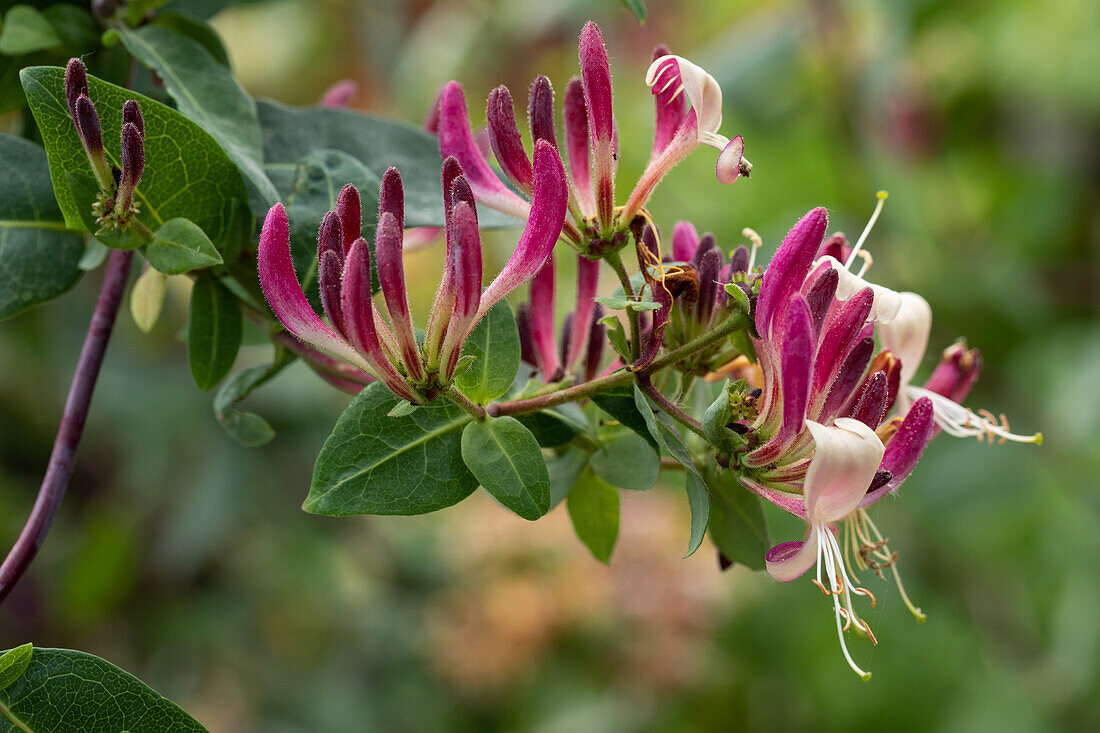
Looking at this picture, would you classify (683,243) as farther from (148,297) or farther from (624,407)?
(148,297)

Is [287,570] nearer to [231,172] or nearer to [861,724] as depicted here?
[861,724]

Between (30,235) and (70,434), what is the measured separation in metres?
A: 0.09

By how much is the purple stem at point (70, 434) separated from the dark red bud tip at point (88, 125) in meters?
0.09

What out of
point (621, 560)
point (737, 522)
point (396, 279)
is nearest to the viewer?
point (396, 279)

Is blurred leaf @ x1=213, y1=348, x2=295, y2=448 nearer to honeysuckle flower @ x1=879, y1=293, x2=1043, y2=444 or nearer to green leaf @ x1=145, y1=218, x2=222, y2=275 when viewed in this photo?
green leaf @ x1=145, y1=218, x2=222, y2=275

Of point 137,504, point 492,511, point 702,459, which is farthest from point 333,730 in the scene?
point 702,459

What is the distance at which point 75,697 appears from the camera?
345 mm

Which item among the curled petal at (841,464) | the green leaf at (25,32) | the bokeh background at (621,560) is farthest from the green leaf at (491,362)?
the bokeh background at (621,560)

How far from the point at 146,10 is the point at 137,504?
118cm

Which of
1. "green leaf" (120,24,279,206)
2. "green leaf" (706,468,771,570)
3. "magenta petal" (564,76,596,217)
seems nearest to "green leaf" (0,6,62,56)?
"green leaf" (120,24,279,206)

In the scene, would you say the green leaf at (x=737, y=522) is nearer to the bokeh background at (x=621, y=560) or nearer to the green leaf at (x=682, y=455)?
the green leaf at (x=682, y=455)

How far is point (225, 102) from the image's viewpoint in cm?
44

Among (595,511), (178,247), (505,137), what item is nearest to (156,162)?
(178,247)

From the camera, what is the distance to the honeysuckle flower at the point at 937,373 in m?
0.42
